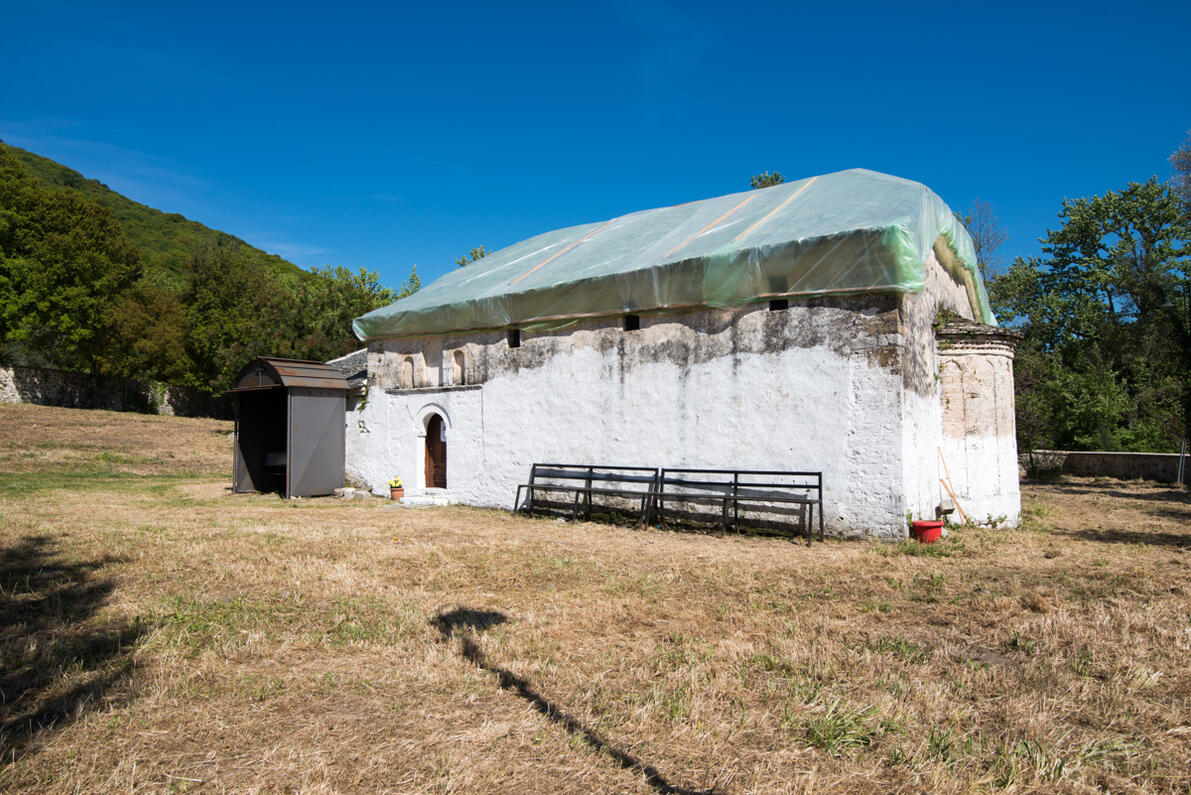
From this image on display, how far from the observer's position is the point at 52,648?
14.6ft

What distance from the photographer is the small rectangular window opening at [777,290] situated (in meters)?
9.91

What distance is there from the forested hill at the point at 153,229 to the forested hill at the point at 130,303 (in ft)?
36.2

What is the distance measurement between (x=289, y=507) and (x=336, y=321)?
48.9 ft

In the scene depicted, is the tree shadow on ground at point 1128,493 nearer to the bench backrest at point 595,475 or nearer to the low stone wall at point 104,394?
the bench backrest at point 595,475

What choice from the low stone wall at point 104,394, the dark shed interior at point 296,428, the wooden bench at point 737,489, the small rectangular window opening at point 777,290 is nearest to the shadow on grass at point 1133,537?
the wooden bench at point 737,489

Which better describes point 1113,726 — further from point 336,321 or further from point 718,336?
point 336,321

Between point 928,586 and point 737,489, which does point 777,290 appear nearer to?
point 737,489

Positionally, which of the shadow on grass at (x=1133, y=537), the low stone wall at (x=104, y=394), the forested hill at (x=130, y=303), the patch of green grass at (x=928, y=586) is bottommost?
the shadow on grass at (x=1133, y=537)

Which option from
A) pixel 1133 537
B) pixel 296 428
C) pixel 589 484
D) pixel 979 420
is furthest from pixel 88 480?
pixel 1133 537

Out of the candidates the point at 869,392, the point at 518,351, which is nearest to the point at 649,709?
the point at 869,392

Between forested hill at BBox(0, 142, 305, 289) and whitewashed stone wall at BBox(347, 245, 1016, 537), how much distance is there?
125ft

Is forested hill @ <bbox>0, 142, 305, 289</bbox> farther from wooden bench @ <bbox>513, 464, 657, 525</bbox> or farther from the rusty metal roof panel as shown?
wooden bench @ <bbox>513, 464, 657, 525</bbox>

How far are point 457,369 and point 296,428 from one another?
12.6 feet

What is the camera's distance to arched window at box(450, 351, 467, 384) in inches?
555
